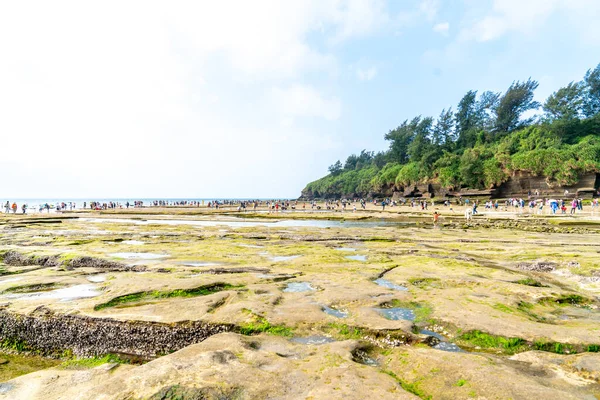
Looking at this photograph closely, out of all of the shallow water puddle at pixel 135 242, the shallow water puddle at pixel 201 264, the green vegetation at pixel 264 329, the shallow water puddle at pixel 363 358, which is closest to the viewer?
the shallow water puddle at pixel 363 358

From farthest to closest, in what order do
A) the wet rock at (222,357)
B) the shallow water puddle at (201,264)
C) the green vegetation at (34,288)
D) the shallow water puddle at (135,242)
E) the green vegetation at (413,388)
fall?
Answer: the shallow water puddle at (135,242), the shallow water puddle at (201,264), the green vegetation at (34,288), the wet rock at (222,357), the green vegetation at (413,388)

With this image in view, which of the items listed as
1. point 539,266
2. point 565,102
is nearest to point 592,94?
point 565,102

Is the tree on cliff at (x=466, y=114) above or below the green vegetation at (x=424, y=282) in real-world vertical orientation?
above

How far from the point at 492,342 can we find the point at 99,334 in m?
8.45

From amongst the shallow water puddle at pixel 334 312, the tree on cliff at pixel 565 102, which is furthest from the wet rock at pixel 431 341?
the tree on cliff at pixel 565 102

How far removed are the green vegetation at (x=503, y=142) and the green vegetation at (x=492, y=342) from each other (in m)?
70.1

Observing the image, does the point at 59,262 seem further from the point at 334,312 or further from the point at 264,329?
the point at 334,312

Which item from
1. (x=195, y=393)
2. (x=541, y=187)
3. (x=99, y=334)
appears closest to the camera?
(x=195, y=393)

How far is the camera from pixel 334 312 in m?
8.03

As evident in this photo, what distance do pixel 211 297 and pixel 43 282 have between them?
6018 mm

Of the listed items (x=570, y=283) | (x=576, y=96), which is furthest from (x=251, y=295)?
(x=576, y=96)

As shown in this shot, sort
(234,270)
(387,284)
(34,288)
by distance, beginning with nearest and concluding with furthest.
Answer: (34,288), (387,284), (234,270)

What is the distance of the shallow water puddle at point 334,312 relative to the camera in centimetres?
773

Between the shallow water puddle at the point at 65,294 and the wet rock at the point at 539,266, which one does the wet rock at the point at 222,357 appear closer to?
the shallow water puddle at the point at 65,294
